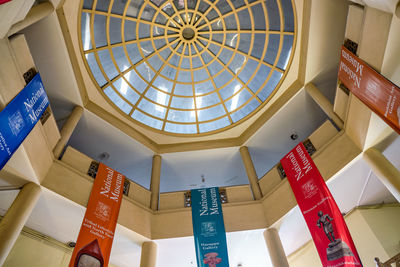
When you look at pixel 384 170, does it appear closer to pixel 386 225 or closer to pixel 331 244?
pixel 331 244

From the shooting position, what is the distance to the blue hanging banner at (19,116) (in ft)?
22.5

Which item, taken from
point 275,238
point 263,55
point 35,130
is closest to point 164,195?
point 275,238

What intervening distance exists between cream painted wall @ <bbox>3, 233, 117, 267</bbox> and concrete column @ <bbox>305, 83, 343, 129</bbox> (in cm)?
1344

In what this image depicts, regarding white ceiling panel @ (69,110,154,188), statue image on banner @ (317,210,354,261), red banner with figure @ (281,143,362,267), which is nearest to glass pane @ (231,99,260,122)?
red banner with figure @ (281,143,362,267)

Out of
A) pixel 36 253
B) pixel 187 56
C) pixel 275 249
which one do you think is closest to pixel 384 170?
pixel 275 249

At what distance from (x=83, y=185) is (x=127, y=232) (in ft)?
8.75

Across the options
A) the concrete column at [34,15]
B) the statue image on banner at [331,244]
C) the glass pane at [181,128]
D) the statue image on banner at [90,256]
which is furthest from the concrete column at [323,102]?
the concrete column at [34,15]

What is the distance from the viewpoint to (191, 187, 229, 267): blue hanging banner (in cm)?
979

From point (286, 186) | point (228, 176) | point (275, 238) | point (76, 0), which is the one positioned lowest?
point (275, 238)

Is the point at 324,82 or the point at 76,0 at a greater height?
the point at 76,0

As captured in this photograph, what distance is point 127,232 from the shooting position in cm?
1104

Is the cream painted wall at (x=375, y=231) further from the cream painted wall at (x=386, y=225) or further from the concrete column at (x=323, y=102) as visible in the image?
the concrete column at (x=323, y=102)

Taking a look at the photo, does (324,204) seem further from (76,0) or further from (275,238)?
(76,0)

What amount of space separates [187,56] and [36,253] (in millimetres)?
11673
